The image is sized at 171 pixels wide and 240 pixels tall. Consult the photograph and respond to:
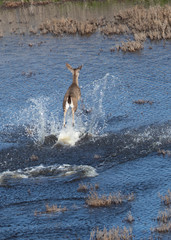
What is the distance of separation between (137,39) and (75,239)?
700 inches

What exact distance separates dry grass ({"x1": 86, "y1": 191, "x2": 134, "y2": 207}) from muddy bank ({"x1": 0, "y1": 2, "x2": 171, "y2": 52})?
14.6 metres

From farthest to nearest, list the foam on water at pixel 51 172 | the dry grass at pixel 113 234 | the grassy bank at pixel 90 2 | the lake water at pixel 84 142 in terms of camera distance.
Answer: the grassy bank at pixel 90 2
the foam on water at pixel 51 172
the lake water at pixel 84 142
the dry grass at pixel 113 234

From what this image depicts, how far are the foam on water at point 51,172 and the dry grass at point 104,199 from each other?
1497 millimetres

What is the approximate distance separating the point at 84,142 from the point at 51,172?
215cm

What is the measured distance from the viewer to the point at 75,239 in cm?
848

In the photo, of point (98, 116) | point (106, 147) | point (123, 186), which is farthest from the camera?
point (98, 116)

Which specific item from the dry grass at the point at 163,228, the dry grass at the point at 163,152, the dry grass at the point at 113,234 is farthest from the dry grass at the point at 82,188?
the dry grass at the point at 163,152

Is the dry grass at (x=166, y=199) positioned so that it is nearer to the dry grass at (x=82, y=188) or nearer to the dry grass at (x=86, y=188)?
the dry grass at (x=86, y=188)

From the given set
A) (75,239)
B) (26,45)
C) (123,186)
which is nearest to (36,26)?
(26,45)

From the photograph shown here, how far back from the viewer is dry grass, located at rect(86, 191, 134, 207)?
31.2 ft

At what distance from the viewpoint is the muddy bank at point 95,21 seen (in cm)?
2589

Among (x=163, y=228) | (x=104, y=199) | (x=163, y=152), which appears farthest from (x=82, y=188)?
(x=163, y=152)

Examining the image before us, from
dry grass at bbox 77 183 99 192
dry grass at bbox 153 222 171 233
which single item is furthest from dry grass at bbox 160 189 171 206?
dry grass at bbox 77 183 99 192

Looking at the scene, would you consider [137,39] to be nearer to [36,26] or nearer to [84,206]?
[36,26]
